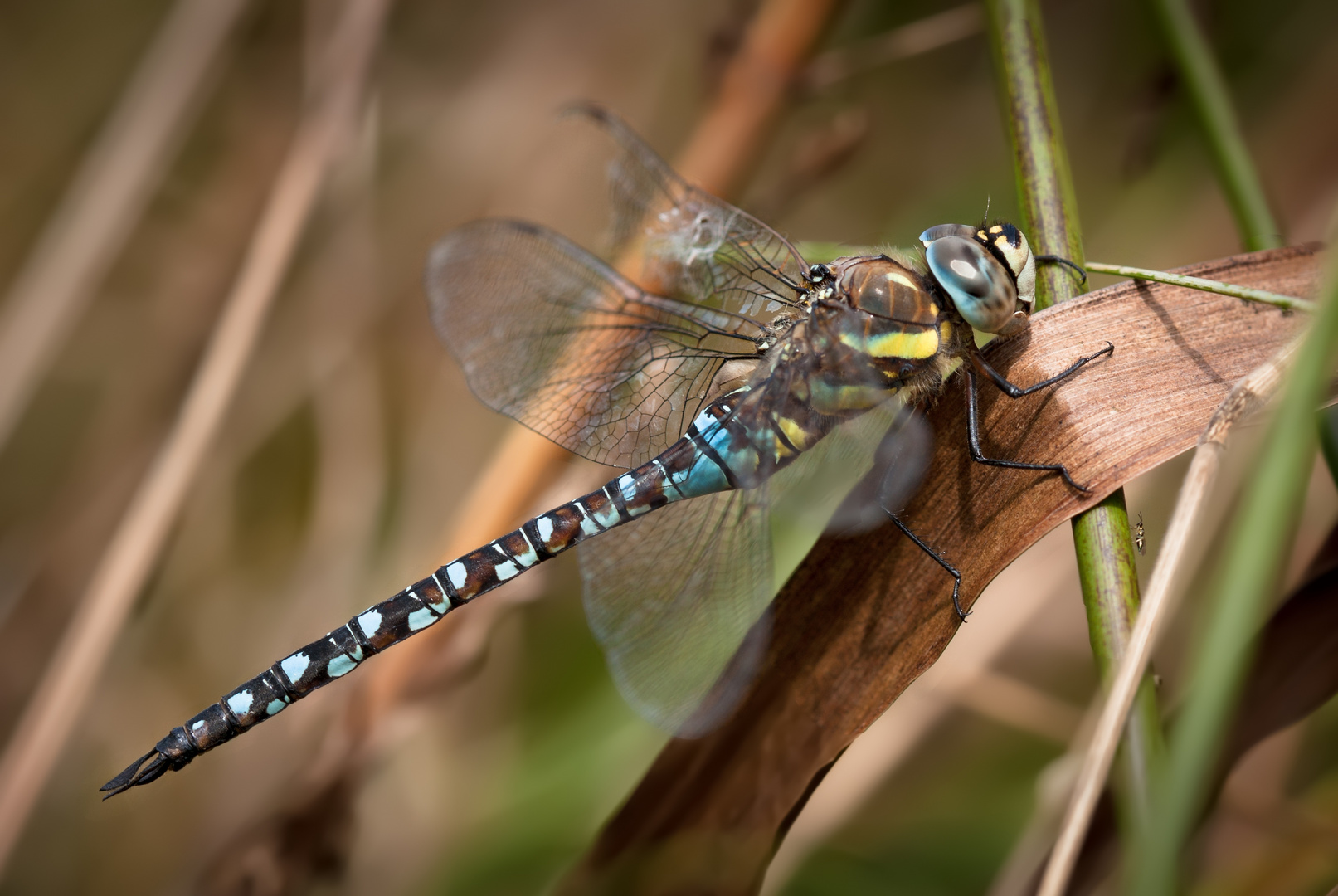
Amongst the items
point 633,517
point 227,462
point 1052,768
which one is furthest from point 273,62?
point 1052,768

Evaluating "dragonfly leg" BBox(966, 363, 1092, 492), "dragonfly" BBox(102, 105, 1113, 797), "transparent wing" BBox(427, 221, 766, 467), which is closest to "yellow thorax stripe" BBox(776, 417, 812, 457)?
"dragonfly" BBox(102, 105, 1113, 797)

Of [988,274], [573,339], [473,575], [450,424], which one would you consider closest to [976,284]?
[988,274]

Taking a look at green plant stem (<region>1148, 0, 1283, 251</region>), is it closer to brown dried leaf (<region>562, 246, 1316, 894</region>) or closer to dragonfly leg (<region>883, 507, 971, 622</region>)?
brown dried leaf (<region>562, 246, 1316, 894</region>)

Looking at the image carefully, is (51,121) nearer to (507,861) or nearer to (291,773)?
(291,773)

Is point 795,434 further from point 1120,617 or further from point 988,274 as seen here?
point 1120,617

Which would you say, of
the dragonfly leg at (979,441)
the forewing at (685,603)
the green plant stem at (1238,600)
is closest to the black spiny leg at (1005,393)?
the dragonfly leg at (979,441)

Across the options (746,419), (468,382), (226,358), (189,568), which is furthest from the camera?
(189,568)
